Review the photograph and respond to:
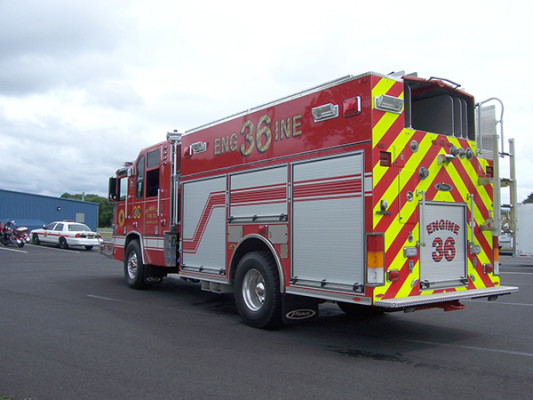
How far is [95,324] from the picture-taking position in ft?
24.5

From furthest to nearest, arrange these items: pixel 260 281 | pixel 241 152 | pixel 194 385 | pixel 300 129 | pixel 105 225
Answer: pixel 105 225 < pixel 241 152 < pixel 260 281 < pixel 300 129 < pixel 194 385

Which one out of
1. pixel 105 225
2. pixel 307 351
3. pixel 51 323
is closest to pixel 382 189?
pixel 307 351

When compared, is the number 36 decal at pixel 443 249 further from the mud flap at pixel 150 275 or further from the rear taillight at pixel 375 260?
the mud flap at pixel 150 275

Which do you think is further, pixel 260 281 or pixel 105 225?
pixel 105 225

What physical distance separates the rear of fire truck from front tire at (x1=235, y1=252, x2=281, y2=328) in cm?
169

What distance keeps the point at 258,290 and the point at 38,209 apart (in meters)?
37.7

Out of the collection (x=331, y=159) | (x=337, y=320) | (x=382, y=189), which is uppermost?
(x=331, y=159)

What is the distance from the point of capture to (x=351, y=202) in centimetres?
596

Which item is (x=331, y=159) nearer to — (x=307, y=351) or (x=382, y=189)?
(x=382, y=189)

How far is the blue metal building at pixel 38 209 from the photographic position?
3800 centimetres

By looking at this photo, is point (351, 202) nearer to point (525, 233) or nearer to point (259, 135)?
point (259, 135)

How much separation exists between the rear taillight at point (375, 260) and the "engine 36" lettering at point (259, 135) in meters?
1.95

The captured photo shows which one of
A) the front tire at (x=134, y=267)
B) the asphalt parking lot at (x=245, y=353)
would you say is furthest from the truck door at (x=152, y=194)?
the asphalt parking lot at (x=245, y=353)

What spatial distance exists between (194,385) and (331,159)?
3123 millimetres
